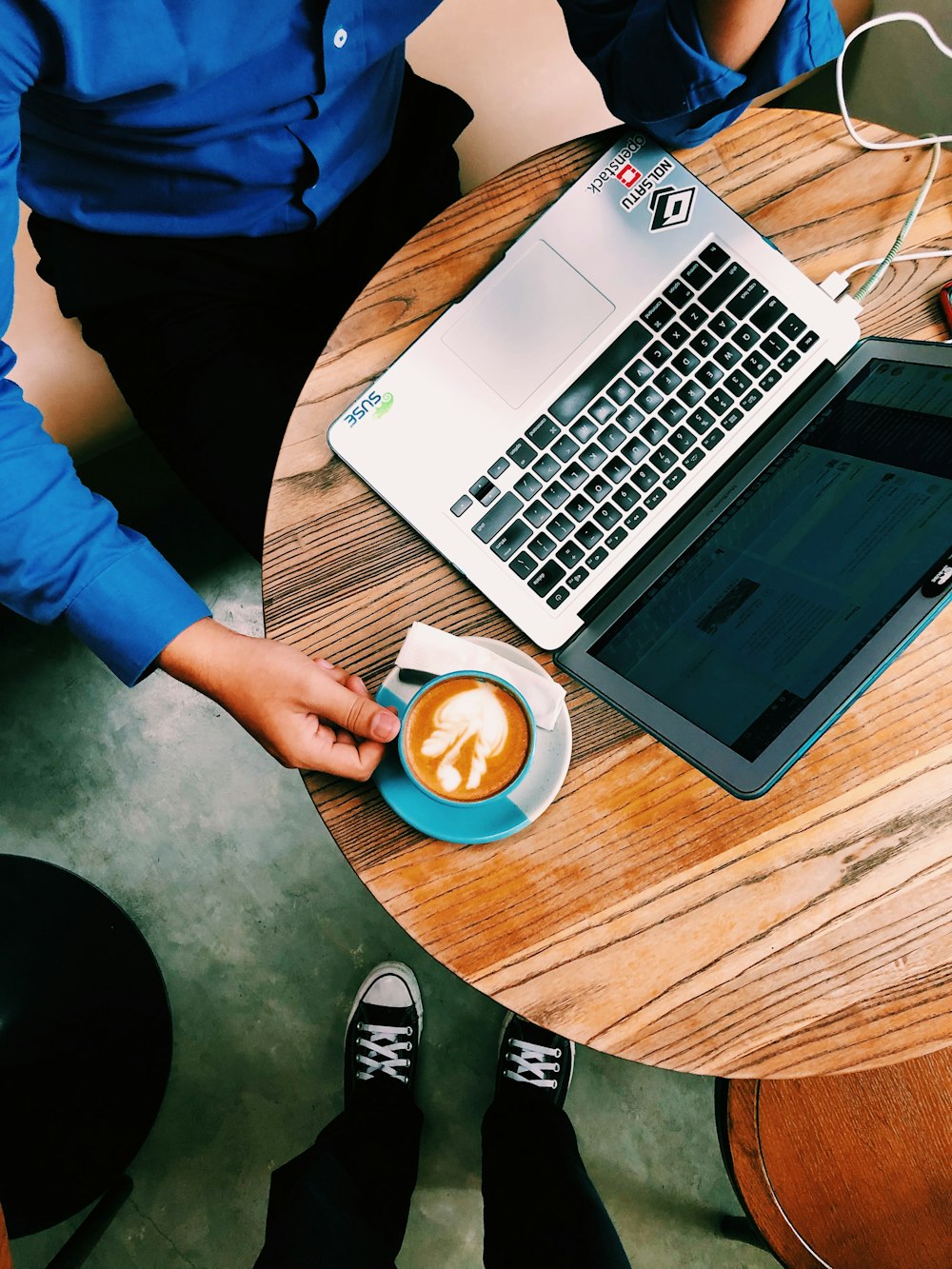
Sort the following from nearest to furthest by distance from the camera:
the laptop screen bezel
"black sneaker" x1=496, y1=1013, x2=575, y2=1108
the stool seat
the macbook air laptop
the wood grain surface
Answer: the laptop screen bezel
the macbook air laptop
the wood grain surface
the stool seat
"black sneaker" x1=496, y1=1013, x2=575, y2=1108

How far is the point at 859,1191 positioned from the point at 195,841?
54.8 inches

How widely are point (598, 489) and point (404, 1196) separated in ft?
4.62

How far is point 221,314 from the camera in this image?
1224 mm

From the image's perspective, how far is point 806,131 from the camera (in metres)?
1.04

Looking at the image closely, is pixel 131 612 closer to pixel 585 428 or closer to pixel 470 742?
pixel 470 742

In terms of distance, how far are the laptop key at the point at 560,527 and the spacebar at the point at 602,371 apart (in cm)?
12

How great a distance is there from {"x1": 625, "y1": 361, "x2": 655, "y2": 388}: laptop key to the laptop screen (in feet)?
0.60

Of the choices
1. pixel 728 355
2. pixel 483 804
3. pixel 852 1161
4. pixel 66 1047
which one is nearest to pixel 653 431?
pixel 728 355

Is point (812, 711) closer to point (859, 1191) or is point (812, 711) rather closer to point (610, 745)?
point (610, 745)

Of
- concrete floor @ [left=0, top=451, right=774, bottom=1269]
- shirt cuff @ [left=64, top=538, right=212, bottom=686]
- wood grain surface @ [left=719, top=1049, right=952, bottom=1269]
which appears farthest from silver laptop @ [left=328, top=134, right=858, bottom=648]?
concrete floor @ [left=0, top=451, right=774, bottom=1269]

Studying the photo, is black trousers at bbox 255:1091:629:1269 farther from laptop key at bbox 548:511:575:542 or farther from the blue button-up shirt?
laptop key at bbox 548:511:575:542

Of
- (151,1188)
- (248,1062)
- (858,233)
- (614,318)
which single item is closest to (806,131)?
(858,233)

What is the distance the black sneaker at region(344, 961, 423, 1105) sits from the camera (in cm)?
166

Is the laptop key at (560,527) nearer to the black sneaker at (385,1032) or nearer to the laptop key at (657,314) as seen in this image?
the laptop key at (657,314)
